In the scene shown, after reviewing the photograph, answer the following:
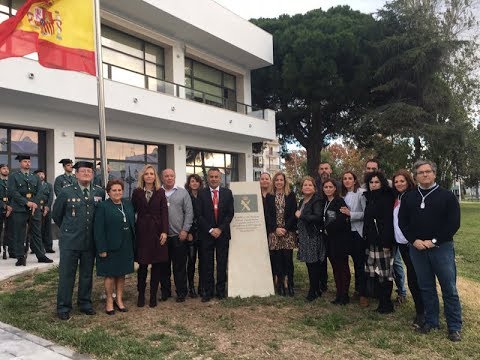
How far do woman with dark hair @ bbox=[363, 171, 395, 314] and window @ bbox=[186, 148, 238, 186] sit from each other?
13307mm

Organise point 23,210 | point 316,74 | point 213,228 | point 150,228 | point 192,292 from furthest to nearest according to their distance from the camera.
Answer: point 316,74
point 23,210
point 192,292
point 213,228
point 150,228

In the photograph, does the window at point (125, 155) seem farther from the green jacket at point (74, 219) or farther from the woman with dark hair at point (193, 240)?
the green jacket at point (74, 219)

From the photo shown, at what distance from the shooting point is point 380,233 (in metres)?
5.45

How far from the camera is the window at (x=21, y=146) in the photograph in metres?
12.2

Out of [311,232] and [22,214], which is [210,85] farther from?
[311,232]

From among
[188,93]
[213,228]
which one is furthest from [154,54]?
[213,228]

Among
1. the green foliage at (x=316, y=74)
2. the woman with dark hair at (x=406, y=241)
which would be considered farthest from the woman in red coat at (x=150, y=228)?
the green foliage at (x=316, y=74)

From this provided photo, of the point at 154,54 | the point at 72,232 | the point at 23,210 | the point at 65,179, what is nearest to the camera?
the point at 72,232

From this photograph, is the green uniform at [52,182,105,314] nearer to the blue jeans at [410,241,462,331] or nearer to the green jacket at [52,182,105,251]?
the green jacket at [52,182,105,251]

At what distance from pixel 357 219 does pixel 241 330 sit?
207 cm

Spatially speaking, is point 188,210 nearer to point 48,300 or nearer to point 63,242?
point 63,242

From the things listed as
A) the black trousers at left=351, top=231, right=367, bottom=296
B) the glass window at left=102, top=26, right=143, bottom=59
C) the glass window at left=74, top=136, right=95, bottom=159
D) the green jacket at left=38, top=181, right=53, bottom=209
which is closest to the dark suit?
the black trousers at left=351, top=231, right=367, bottom=296

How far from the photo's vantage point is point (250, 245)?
641 cm

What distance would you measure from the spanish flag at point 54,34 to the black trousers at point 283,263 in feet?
12.1
